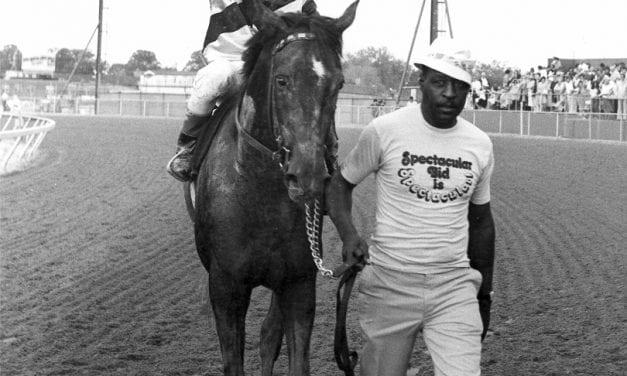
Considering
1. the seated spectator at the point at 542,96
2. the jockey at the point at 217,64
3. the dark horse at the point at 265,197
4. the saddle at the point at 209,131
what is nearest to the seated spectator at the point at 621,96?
the seated spectator at the point at 542,96

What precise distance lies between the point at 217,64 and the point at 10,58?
11221 cm

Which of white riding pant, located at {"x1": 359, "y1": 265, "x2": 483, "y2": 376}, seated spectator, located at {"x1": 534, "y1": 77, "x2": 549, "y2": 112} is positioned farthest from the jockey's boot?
seated spectator, located at {"x1": 534, "y1": 77, "x2": 549, "y2": 112}

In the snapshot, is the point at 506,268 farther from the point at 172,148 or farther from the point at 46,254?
the point at 172,148

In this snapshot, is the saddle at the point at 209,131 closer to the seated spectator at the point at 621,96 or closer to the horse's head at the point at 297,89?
the horse's head at the point at 297,89

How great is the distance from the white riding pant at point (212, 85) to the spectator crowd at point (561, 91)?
2106cm

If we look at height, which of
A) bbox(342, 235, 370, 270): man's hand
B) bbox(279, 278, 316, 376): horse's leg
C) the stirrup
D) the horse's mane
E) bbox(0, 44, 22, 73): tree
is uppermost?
bbox(0, 44, 22, 73): tree

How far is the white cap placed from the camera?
4.14 meters

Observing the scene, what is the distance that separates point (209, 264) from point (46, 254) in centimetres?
532

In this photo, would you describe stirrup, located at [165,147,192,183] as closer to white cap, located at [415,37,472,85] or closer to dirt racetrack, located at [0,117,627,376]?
dirt racetrack, located at [0,117,627,376]

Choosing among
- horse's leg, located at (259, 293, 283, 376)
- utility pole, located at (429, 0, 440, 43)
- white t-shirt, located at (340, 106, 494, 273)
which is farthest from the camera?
utility pole, located at (429, 0, 440, 43)

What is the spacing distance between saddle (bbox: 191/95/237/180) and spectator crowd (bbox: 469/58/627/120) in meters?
21.1

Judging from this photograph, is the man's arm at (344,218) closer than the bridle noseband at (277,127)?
Yes

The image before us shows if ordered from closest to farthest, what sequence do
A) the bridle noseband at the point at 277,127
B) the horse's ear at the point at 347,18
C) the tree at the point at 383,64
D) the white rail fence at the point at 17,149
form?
the bridle noseband at the point at 277,127 < the horse's ear at the point at 347,18 < the white rail fence at the point at 17,149 < the tree at the point at 383,64

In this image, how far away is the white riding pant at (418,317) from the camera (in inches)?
160
